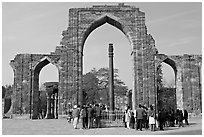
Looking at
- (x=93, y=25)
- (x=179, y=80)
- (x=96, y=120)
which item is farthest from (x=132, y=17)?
(x=96, y=120)

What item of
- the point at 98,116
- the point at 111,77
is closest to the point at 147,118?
the point at 98,116

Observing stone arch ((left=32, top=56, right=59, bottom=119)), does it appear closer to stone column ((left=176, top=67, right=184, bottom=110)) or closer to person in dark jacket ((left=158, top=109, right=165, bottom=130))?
stone column ((left=176, top=67, right=184, bottom=110))

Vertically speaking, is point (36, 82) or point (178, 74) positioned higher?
point (178, 74)

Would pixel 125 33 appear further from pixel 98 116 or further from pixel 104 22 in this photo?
pixel 98 116

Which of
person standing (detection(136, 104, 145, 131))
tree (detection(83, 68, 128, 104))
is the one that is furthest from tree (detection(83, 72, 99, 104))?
person standing (detection(136, 104, 145, 131))

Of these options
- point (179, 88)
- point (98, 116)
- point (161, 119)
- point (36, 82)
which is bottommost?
point (161, 119)

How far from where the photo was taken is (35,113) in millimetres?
24109

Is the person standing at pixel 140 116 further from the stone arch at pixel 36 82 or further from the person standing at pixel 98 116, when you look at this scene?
the stone arch at pixel 36 82

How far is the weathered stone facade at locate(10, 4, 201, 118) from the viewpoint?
2298 cm

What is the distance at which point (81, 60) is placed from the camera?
76.9 feet

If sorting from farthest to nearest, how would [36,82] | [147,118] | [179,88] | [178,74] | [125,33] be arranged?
1. [178,74]
2. [179,88]
3. [36,82]
4. [125,33]
5. [147,118]

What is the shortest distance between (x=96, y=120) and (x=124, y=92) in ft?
101

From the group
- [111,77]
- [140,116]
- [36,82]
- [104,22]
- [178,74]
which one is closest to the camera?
[140,116]

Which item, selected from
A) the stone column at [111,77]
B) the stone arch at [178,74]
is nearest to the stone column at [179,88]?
the stone arch at [178,74]
